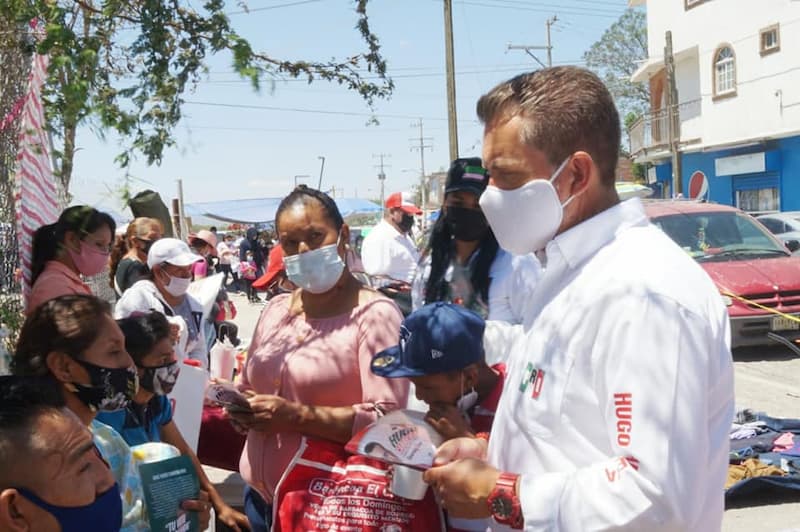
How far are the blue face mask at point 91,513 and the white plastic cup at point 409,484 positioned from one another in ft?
2.52

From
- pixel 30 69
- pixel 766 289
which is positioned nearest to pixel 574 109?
pixel 30 69

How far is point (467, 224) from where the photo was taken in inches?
154

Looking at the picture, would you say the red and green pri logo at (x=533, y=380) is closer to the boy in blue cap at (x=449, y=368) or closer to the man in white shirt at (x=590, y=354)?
the man in white shirt at (x=590, y=354)

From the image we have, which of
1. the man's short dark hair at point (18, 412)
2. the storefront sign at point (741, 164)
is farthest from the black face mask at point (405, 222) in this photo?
the storefront sign at point (741, 164)

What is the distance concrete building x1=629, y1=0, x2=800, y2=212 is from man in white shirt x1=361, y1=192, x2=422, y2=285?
20763mm

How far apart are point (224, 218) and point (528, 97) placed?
32.5m

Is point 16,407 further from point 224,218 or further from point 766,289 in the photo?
point 224,218

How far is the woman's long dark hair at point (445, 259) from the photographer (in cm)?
370

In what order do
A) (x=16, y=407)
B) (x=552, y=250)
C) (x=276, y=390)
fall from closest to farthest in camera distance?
(x=552, y=250), (x=16, y=407), (x=276, y=390)

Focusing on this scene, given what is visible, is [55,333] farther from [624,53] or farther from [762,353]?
[624,53]

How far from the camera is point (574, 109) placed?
1.71 metres

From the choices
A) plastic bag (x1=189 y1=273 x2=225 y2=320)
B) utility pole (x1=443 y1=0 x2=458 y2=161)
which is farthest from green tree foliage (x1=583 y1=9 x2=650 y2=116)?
plastic bag (x1=189 y1=273 x2=225 y2=320)

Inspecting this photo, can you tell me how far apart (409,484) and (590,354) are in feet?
2.84

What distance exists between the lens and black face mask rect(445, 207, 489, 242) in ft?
12.7
